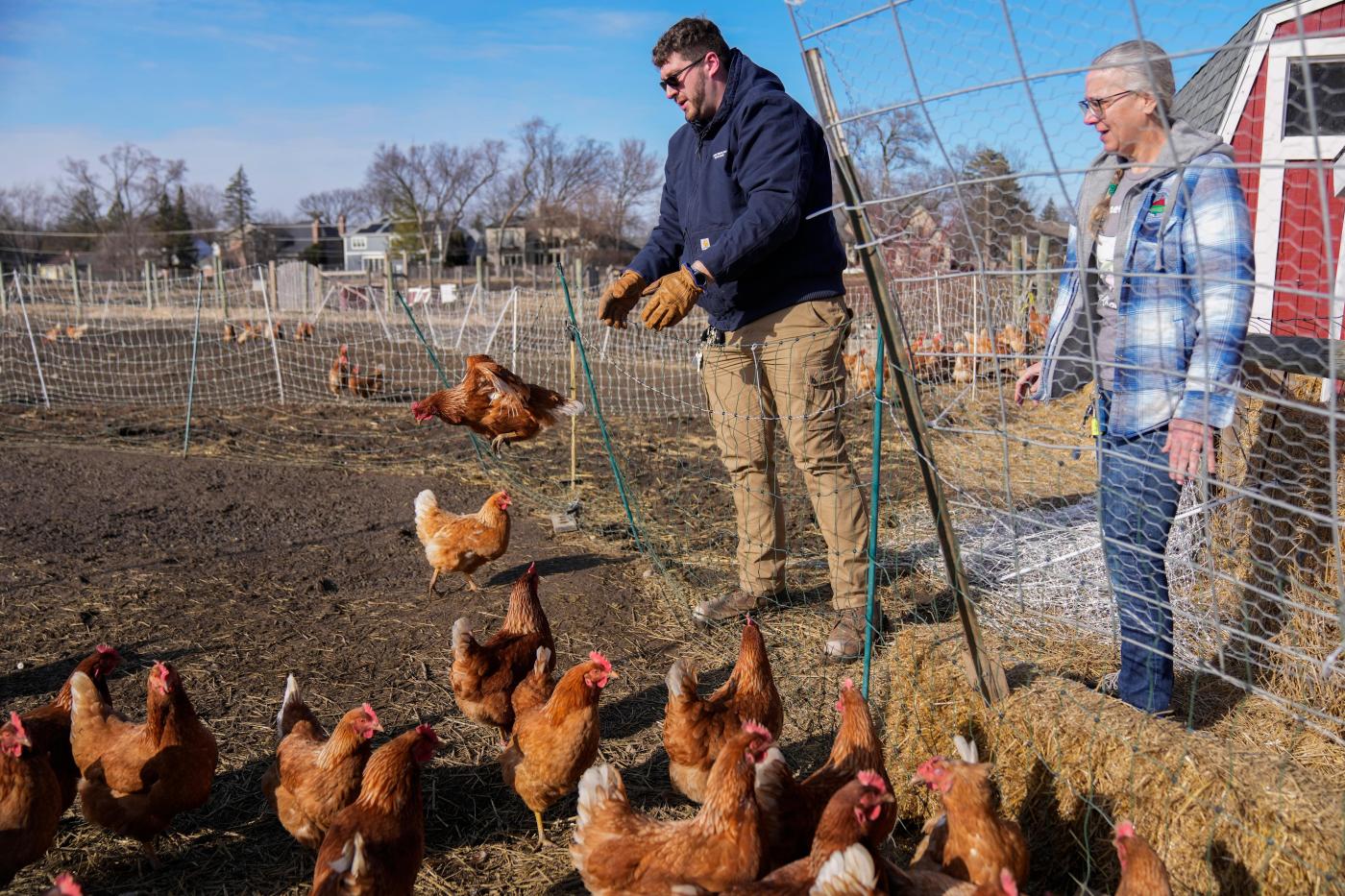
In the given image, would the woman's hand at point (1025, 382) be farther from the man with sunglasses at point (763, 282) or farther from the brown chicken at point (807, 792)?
the brown chicken at point (807, 792)

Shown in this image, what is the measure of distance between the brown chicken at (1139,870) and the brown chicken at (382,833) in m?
1.64

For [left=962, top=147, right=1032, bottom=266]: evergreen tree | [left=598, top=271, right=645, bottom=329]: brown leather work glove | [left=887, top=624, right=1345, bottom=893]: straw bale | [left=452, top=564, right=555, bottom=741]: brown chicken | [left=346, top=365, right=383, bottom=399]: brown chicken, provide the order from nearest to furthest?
[left=887, top=624, right=1345, bottom=893]: straw bale, [left=962, top=147, right=1032, bottom=266]: evergreen tree, [left=452, top=564, right=555, bottom=741]: brown chicken, [left=598, top=271, right=645, bottom=329]: brown leather work glove, [left=346, top=365, right=383, bottom=399]: brown chicken

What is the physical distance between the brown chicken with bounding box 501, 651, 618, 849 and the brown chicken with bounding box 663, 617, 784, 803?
0.75 feet

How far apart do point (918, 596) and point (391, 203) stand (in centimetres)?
5741

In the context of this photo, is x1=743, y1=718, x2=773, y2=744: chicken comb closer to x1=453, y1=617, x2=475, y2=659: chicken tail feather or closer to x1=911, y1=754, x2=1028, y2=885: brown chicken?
x1=911, y1=754, x2=1028, y2=885: brown chicken

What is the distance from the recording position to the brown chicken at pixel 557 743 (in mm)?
2658

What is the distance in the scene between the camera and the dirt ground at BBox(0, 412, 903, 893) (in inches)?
104

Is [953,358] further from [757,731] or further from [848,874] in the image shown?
[848,874]

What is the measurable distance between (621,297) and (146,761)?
2359 mm

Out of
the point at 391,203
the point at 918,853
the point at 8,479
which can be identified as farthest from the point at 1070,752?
Answer: the point at 391,203

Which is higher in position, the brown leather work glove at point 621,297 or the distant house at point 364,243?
the distant house at point 364,243

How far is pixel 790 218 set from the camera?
3223mm

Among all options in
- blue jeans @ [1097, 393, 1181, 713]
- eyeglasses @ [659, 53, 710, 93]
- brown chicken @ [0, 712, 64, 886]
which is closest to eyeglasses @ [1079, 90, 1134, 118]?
blue jeans @ [1097, 393, 1181, 713]

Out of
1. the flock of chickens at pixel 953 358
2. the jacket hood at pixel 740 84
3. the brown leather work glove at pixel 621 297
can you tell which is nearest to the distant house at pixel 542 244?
the flock of chickens at pixel 953 358
